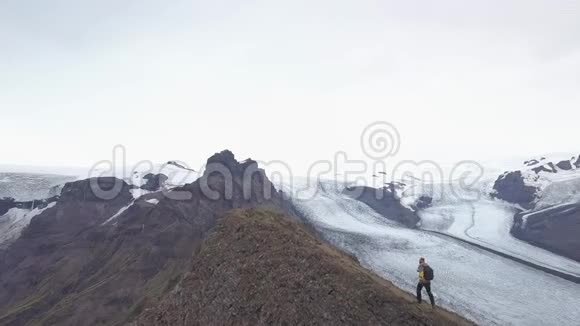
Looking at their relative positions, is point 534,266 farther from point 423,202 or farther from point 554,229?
point 423,202

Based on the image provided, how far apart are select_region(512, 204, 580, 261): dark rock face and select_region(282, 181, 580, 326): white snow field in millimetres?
7357

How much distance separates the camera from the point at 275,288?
1606cm

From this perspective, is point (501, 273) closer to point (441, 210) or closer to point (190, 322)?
A: point (441, 210)

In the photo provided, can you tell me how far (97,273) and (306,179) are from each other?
90.0 meters

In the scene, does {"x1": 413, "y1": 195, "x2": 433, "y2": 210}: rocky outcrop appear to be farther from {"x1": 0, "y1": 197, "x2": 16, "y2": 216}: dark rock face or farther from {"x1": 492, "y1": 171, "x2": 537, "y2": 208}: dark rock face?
{"x1": 0, "y1": 197, "x2": 16, "y2": 216}: dark rock face

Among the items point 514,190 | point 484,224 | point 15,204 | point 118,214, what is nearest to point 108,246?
point 118,214

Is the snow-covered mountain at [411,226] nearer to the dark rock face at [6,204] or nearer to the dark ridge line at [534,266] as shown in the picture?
the dark ridge line at [534,266]

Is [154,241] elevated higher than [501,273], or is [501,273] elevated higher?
[154,241]

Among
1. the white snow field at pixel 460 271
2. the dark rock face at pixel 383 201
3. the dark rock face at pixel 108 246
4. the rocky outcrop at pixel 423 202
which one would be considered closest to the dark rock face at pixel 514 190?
the rocky outcrop at pixel 423 202

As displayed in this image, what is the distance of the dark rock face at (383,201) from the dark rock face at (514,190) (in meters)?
37.8

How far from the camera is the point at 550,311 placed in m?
63.2

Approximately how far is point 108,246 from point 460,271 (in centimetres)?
7209

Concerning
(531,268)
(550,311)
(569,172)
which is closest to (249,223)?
(550,311)

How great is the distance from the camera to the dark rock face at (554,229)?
363 ft
